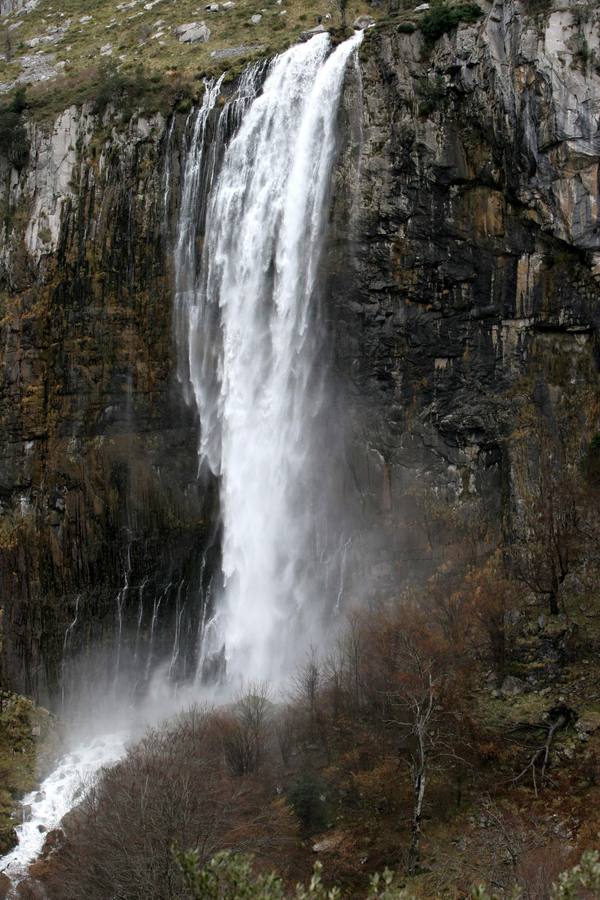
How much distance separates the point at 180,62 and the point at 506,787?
4484 cm

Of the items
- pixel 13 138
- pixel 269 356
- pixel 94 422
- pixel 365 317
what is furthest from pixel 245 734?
pixel 13 138

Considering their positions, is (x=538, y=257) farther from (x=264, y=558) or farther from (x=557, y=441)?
(x=264, y=558)

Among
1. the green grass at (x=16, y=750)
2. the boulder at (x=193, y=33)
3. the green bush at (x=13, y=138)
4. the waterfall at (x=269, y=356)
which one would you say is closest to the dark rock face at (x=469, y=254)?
the waterfall at (x=269, y=356)

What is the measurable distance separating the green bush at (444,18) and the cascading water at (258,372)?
3.56 meters

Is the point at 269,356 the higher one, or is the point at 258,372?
Answer: the point at 269,356

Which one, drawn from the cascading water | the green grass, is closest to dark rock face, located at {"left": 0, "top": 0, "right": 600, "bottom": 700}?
the cascading water

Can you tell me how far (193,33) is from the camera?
2491 inches

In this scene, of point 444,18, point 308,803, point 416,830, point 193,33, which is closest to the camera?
point 416,830

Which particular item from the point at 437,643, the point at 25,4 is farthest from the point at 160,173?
the point at 25,4

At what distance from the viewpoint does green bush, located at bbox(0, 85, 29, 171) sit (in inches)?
2026

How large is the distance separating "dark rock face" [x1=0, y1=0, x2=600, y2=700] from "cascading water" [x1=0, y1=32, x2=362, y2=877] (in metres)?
0.96

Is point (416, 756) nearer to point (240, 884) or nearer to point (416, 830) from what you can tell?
point (416, 830)

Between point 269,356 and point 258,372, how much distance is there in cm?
94

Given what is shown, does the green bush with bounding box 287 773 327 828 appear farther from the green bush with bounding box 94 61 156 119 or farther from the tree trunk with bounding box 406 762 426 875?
the green bush with bounding box 94 61 156 119
